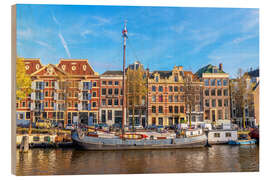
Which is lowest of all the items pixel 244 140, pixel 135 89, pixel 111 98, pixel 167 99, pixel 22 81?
pixel 244 140

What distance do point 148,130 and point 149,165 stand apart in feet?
16.9

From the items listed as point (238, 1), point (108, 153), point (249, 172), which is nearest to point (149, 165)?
point (108, 153)

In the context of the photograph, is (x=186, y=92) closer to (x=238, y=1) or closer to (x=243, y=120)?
(x=243, y=120)

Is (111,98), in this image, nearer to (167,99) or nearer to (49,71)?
(167,99)

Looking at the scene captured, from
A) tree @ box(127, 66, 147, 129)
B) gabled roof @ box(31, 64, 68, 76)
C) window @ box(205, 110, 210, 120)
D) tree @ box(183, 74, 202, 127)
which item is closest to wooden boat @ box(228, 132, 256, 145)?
window @ box(205, 110, 210, 120)

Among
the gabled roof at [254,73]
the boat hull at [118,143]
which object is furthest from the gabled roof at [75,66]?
the gabled roof at [254,73]

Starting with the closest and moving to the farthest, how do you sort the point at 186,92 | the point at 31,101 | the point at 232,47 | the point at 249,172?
the point at 249,172, the point at 232,47, the point at 31,101, the point at 186,92

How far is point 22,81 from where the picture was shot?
17.8 metres

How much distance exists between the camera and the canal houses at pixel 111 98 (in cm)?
2059

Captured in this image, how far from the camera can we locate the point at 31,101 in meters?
19.5

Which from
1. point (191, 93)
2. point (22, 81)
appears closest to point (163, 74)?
point (191, 93)

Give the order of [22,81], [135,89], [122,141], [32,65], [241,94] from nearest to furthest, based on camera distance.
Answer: [32,65] → [22,81] → [122,141] → [241,94] → [135,89]

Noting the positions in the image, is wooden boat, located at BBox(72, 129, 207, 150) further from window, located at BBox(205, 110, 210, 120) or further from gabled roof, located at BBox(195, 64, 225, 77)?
gabled roof, located at BBox(195, 64, 225, 77)

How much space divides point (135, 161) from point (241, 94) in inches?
398
